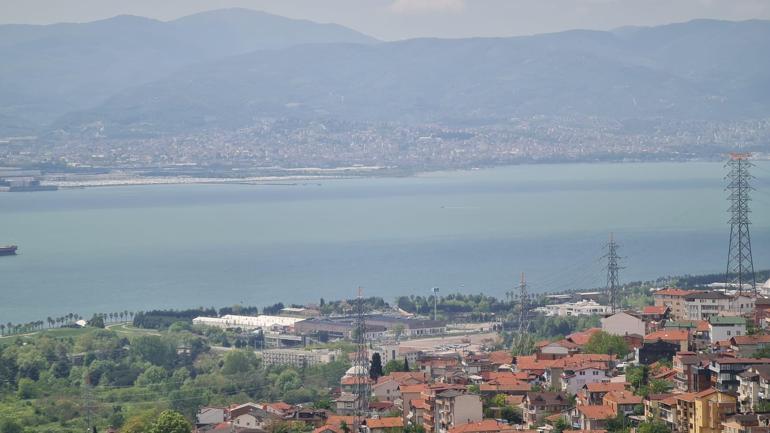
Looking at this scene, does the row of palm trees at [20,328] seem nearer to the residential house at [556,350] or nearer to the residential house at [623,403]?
the residential house at [556,350]

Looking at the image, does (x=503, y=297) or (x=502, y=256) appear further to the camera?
(x=502, y=256)

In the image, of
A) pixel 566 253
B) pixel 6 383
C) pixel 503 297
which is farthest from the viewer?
pixel 566 253

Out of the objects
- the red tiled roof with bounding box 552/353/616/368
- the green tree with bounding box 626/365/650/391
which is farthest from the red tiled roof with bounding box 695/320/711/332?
the green tree with bounding box 626/365/650/391

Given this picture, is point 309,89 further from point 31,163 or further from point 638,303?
point 638,303

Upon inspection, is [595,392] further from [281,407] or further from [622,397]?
[281,407]

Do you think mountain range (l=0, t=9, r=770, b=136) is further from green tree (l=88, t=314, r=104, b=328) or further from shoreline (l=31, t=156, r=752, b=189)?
green tree (l=88, t=314, r=104, b=328)

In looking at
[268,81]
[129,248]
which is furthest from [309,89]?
[129,248]
